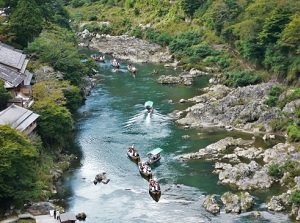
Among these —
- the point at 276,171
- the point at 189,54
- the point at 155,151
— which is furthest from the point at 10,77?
the point at 189,54

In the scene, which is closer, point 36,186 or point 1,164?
point 1,164

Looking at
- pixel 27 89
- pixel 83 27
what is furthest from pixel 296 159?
pixel 83 27

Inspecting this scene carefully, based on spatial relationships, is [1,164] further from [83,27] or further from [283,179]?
[83,27]

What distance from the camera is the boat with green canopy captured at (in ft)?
173

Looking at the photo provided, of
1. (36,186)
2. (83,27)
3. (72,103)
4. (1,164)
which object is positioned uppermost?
(1,164)

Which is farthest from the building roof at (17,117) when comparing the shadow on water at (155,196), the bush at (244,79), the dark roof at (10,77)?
the bush at (244,79)

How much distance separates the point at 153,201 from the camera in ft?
149

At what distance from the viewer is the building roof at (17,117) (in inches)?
1838

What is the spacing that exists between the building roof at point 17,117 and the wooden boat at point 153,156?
10715mm

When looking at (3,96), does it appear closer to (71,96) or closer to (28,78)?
(28,78)

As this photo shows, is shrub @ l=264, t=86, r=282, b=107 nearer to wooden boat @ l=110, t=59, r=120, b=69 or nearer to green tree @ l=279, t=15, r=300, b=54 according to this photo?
green tree @ l=279, t=15, r=300, b=54

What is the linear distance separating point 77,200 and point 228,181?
1229cm

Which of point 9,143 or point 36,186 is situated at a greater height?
point 9,143

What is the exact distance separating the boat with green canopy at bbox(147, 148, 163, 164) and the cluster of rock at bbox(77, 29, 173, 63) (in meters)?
43.4
